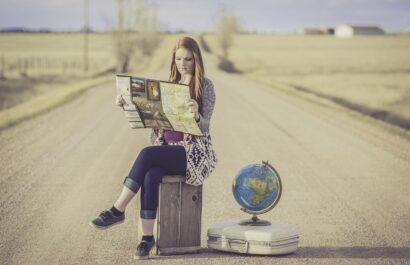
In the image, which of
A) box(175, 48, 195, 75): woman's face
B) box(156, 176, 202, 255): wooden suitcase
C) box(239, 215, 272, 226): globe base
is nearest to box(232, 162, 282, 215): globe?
box(239, 215, 272, 226): globe base

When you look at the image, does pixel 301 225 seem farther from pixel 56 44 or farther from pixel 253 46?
pixel 56 44

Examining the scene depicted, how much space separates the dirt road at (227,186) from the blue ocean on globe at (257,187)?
0.45 metres

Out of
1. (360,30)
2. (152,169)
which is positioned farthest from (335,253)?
(360,30)

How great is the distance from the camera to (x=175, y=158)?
6184 millimetres

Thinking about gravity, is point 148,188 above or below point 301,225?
above

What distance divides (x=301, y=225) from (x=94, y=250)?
2.27 metres

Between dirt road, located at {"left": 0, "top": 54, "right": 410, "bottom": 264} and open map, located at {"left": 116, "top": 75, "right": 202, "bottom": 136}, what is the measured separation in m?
1.09

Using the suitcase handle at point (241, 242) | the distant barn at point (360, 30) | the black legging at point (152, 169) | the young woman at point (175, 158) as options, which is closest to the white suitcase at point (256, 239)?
the suitcase handle at point (241, 242)

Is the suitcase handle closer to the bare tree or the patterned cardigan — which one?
the patterned cardigan

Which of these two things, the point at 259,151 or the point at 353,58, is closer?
the point at 259,151

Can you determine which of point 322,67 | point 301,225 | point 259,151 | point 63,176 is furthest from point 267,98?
point 322,67

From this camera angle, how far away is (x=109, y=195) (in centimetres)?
895

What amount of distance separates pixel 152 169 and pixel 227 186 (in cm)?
382

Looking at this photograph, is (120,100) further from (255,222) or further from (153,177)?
(255,222)
